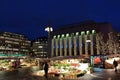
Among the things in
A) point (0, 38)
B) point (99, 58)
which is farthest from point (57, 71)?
point (0, 38)

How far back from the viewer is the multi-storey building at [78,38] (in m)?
127

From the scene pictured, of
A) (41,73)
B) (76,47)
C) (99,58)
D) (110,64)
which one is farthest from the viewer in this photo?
(76,47)

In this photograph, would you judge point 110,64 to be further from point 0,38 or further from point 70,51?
point 0,38

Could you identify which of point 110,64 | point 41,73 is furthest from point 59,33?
point 41,73

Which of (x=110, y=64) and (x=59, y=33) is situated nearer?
(x=110, y=64)

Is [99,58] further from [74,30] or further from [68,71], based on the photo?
[74,30]

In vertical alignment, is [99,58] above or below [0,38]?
below

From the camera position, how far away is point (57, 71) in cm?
3203

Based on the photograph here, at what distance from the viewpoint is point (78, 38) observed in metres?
136

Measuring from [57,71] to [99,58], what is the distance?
3267cm

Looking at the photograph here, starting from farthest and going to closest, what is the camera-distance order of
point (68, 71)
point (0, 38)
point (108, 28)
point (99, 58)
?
point (0, 38)
point (108, 28)
point (99, 58)
point (68, 71)

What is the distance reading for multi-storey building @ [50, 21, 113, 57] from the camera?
127312 millimetres

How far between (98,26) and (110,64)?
8037cm

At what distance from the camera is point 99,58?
63156 mm
